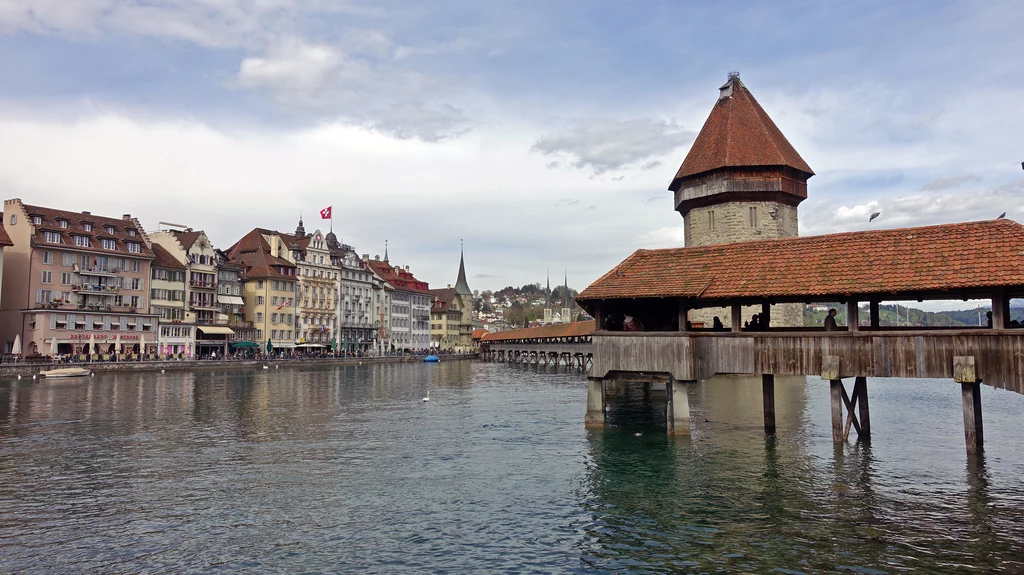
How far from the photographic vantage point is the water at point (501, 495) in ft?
42.3

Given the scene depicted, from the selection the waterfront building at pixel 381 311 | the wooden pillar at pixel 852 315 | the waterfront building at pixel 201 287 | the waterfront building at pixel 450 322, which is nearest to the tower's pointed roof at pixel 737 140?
the wooden pillar at pixel 852 315

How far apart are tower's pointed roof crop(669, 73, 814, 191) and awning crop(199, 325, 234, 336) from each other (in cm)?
5488

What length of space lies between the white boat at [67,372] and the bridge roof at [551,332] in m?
41.6

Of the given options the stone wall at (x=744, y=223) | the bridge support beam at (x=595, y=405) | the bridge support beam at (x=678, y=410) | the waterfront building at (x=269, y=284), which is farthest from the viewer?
the waterfront building at (x=269, y=284)

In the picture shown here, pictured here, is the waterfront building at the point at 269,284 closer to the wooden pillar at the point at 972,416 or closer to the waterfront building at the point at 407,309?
the waterfront building at the point at 407,309

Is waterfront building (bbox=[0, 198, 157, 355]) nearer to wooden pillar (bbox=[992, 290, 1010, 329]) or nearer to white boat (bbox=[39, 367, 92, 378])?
white boat (bbox=[39, 367, 92, 378])

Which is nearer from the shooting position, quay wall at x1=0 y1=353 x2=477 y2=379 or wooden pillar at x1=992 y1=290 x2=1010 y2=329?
wooden pillar at x1=992 y1=290 x2=1010 y2=329

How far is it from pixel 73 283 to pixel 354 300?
45636 mm

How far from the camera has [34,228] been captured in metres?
66.1

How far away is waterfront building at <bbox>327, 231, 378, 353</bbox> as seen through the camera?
108250 mm

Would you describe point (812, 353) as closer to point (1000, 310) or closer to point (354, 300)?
point (1000, 310)

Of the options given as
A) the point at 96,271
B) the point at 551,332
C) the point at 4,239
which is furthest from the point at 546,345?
the point at 4,239

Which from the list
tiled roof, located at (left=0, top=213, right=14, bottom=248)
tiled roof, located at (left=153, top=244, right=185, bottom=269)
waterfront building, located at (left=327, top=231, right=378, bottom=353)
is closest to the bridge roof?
waterfront building, located at (left=327, top=231, right=378, bottom=353)

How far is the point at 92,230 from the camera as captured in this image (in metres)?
72.2
